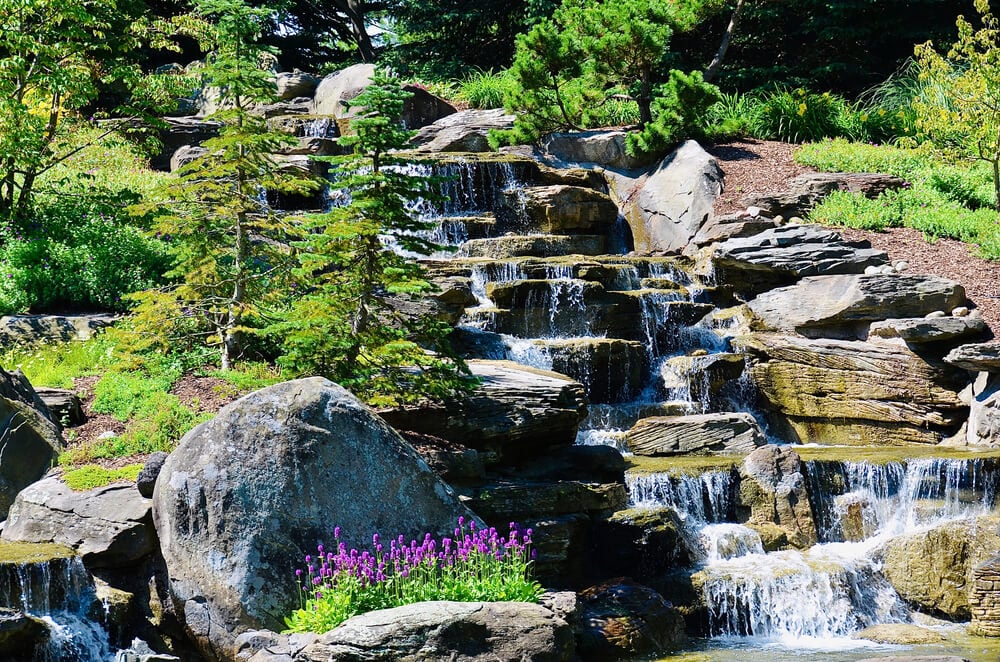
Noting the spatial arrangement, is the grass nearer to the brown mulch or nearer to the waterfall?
the brown mulch

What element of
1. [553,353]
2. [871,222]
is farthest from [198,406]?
[871,222]

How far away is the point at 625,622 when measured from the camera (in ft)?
23.5

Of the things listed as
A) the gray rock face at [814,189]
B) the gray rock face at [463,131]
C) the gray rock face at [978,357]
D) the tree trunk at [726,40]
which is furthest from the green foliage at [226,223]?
the tree trunk at [726,40]

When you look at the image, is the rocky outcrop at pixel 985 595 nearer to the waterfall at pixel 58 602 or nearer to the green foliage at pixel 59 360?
the waterfall at pixel 58 602

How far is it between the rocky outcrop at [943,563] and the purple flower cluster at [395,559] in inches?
146

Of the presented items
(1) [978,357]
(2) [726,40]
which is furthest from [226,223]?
(2) [726,40]

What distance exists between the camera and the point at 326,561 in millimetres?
6309

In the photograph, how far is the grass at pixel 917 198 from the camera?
1434 cm

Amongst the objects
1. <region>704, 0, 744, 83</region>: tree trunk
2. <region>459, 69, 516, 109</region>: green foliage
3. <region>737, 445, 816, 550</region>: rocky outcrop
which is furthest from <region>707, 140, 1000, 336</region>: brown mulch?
<region>459, 69, 516, 109</region>: green foliage

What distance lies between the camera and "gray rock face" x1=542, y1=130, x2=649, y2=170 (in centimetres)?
1795

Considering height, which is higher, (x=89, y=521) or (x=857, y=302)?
(x=857, y=302)

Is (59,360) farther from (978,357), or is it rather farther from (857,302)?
(978,357)

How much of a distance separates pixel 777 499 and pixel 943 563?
1.56m

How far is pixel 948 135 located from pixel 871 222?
2.42 metres
